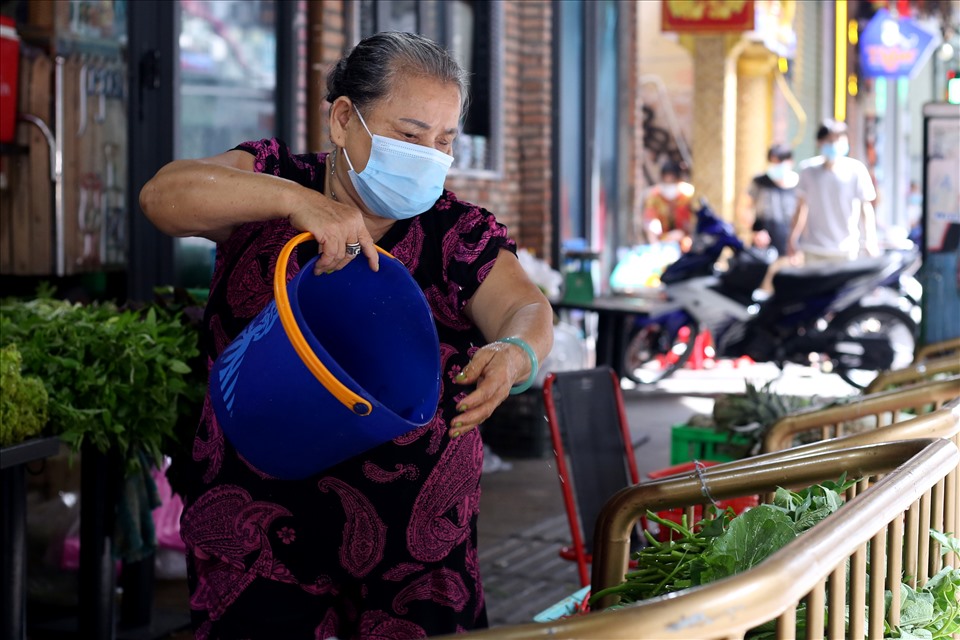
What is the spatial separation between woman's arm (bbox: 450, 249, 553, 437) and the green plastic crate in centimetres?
206

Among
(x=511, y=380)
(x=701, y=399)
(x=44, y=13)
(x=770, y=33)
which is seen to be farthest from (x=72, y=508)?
(x=770, y=33)

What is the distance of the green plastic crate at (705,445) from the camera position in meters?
4.05

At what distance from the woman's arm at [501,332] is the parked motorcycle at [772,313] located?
24.4ft

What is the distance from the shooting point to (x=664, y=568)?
6.11ft

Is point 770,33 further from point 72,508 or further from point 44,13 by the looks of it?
point 72,508

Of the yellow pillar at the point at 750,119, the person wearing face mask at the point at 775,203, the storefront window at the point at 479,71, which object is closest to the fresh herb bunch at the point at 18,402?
the storefront window at the point at 479,71

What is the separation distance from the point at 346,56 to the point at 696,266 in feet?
25.8

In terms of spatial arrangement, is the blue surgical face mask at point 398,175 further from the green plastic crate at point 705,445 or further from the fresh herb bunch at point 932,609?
the green plastic crate at point 705,445

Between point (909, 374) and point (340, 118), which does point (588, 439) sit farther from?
point (340, 118)

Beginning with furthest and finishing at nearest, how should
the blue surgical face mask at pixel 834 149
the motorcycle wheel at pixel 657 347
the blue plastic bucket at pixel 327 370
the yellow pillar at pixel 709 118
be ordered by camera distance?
the yellow pillar at pixel 709 118 → the blue surgical face mask at pixel 834 149 → the motorcycle wheel at pixel 657 347 → the blue plastic bucket at pixel 327 370

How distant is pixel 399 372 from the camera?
1977 millimetres

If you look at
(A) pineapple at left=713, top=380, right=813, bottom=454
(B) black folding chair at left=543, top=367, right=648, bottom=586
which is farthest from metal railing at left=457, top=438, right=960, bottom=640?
(A) pineapple at left=713, top=380, right=813, bottom=454

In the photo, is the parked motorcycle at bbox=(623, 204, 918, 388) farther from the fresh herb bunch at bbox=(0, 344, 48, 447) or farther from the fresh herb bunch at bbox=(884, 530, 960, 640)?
the fresh herb bunch at bbox=(884, 530, 960, 640)

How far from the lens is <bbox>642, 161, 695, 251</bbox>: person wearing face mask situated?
14.4m
